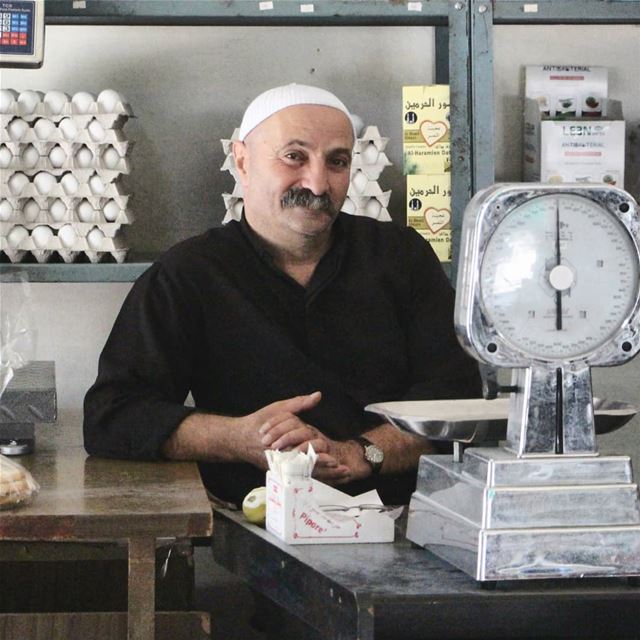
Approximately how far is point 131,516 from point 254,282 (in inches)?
32.3

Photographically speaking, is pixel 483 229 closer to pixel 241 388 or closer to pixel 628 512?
pixel 628 512

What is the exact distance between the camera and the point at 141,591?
67.0 inches

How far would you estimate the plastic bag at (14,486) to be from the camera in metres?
1.70

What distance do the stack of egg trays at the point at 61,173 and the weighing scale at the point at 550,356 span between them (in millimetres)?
1344

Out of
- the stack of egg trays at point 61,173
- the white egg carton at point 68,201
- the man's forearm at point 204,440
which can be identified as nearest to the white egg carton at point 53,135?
the stack of egg trays at point 61,173

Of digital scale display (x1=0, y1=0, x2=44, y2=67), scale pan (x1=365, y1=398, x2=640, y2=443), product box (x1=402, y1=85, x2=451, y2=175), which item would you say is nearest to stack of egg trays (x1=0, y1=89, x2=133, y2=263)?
digital scale display (x1=0, y1=0, x2=44, y2=67)

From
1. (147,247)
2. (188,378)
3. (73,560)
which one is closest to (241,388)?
(188,378)

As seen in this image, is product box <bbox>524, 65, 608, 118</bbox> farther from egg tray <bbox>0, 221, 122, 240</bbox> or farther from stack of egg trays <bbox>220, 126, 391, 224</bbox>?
egg tray <bbox>0, 221, 122, 240</bbox>

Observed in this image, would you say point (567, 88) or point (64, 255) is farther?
point (567, 88)

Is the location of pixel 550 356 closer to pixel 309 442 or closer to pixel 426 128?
pixel 309 442

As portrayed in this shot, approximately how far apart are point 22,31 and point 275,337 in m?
0.85

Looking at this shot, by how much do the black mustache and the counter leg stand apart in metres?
0.89

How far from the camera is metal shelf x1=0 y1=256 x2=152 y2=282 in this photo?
269 centimetres

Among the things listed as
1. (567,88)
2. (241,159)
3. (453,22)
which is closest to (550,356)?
(241,159)
